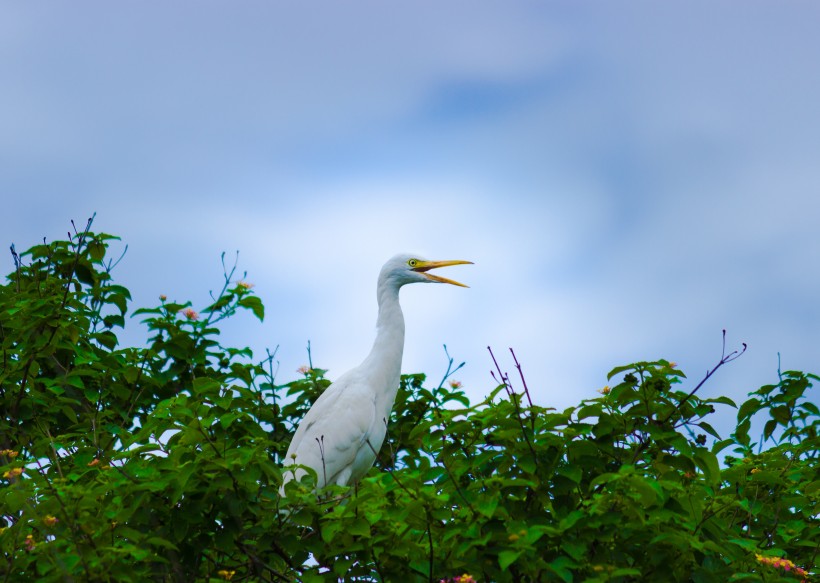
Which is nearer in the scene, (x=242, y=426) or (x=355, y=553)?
Answer: (x=355, y=553)

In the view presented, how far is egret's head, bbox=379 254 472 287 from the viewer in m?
8.36

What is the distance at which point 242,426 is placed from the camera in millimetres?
5977

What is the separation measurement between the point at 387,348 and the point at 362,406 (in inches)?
28.1

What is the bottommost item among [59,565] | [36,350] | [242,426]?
[59,565]

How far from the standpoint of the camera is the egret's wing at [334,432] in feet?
24.2

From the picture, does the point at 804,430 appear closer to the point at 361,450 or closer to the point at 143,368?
the point at 361,450

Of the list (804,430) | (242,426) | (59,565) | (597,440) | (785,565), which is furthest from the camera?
(804,430)

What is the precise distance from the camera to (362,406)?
24.9ft

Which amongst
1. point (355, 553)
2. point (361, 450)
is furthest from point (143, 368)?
point (355, 553)

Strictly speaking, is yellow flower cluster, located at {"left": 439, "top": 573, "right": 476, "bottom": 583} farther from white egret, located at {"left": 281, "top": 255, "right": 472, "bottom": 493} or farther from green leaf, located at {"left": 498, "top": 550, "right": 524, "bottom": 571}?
white egret, located at {"left": 281, "top": 255, "right": 472, "bottom": 493}

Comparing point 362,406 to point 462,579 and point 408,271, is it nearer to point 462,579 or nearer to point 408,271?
point 408,271

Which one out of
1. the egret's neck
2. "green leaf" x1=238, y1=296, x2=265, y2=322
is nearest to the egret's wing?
the egret's neck

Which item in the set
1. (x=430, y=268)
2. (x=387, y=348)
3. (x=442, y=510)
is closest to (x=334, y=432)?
(x=387, y=348)

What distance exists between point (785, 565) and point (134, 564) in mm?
3165
